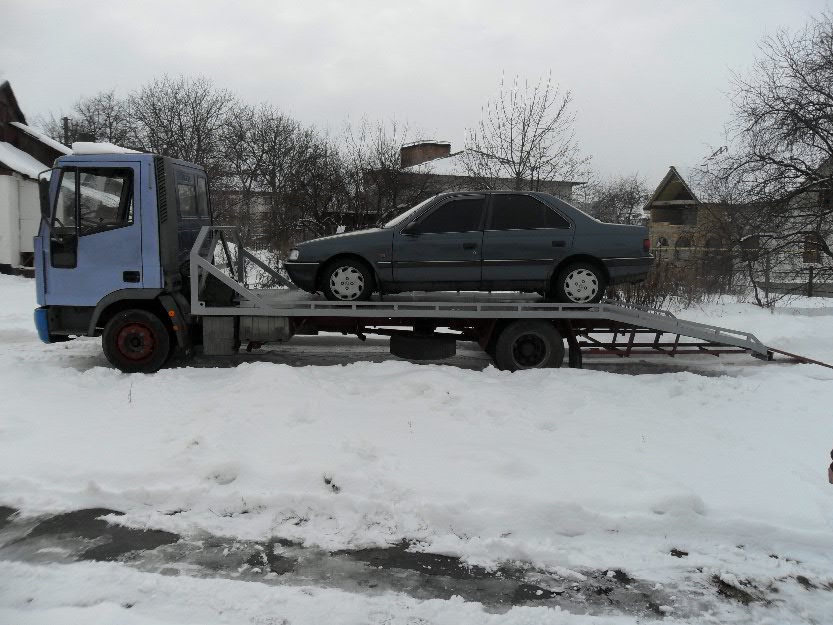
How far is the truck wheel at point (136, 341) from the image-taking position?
7.52 metres

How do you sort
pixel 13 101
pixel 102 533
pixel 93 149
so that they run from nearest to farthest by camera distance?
pixel 102 533 → pixel 93 149 → pixel 13 101

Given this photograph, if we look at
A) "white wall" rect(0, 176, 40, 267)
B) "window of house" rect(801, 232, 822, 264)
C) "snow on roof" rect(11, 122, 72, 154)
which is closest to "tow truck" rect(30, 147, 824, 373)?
"window of house" rect(801, 232, 822, 264)

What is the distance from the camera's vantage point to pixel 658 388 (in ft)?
22.8

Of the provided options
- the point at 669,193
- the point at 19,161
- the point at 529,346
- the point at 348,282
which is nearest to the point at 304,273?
the point at 348,282

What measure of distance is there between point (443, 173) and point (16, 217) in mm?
17535

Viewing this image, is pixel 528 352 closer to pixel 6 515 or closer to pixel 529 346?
pixel 529 346

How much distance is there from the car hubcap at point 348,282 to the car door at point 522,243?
1643mm

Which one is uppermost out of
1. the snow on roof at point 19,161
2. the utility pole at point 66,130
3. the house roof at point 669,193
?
the utility pole at point 66,130

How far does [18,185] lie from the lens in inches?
947

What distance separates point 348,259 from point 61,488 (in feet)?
14.1

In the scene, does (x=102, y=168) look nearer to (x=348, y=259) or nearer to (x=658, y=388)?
(x=348, y=259)

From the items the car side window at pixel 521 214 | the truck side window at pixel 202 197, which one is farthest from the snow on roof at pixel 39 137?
the car side window at pixel 521 214

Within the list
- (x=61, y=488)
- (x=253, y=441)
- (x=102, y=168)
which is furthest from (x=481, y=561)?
(x=102, y=168)

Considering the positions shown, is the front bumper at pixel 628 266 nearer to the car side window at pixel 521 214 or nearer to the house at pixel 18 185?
the car side window at pixel 521 214
